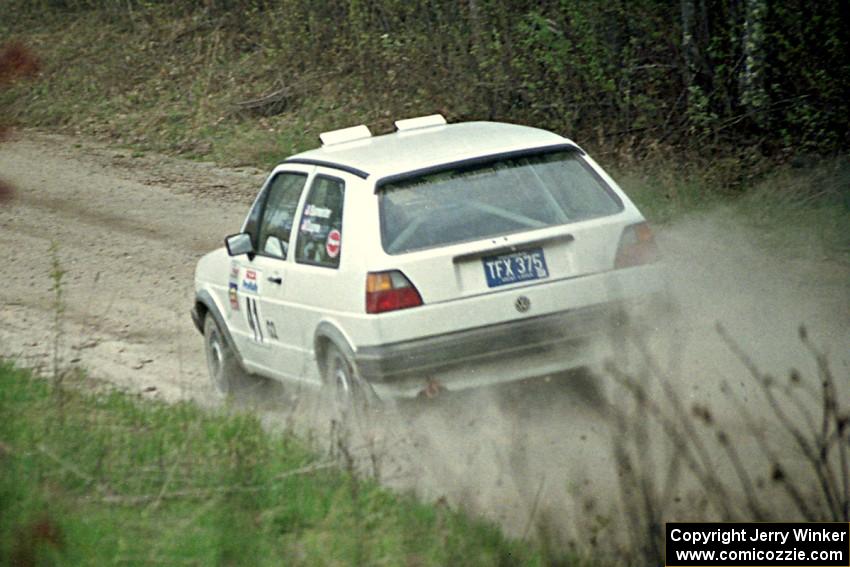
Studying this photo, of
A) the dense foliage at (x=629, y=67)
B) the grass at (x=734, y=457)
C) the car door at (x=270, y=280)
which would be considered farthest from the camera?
the dense foliage at (x=629, y=67)

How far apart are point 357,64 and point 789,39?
331 inches

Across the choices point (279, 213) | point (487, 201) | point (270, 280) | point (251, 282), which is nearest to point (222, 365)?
point (251, 282)

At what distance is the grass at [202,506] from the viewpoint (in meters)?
4.96

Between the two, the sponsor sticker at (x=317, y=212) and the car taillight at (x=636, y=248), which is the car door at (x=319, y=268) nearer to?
the sponsor sticker at (x=317, y=212)

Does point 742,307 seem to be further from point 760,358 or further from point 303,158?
point 303,158

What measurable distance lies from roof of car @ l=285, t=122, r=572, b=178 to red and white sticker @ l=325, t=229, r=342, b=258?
1.22ft

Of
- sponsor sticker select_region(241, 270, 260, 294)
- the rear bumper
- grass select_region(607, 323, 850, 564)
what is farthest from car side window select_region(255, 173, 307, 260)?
grass select_region(607, 323, 850, 564)

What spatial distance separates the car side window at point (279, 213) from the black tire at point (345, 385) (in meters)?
0.94

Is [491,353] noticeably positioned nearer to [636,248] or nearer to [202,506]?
[636,248]

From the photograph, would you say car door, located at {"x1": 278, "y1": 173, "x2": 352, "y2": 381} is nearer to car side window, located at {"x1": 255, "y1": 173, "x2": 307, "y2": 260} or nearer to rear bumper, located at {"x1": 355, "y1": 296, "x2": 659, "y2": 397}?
car side window, located at {"x1": 255, "y1": 173, "x2": 307, "y2": 260}

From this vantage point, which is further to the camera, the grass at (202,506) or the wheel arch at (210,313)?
the wheel arch at (210,313)

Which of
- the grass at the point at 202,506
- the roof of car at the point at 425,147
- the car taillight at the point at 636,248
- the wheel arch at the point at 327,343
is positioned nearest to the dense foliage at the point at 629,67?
the roof of car at the point at 425,147

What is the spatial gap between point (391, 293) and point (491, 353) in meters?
0.62

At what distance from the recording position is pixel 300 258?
7941mm
